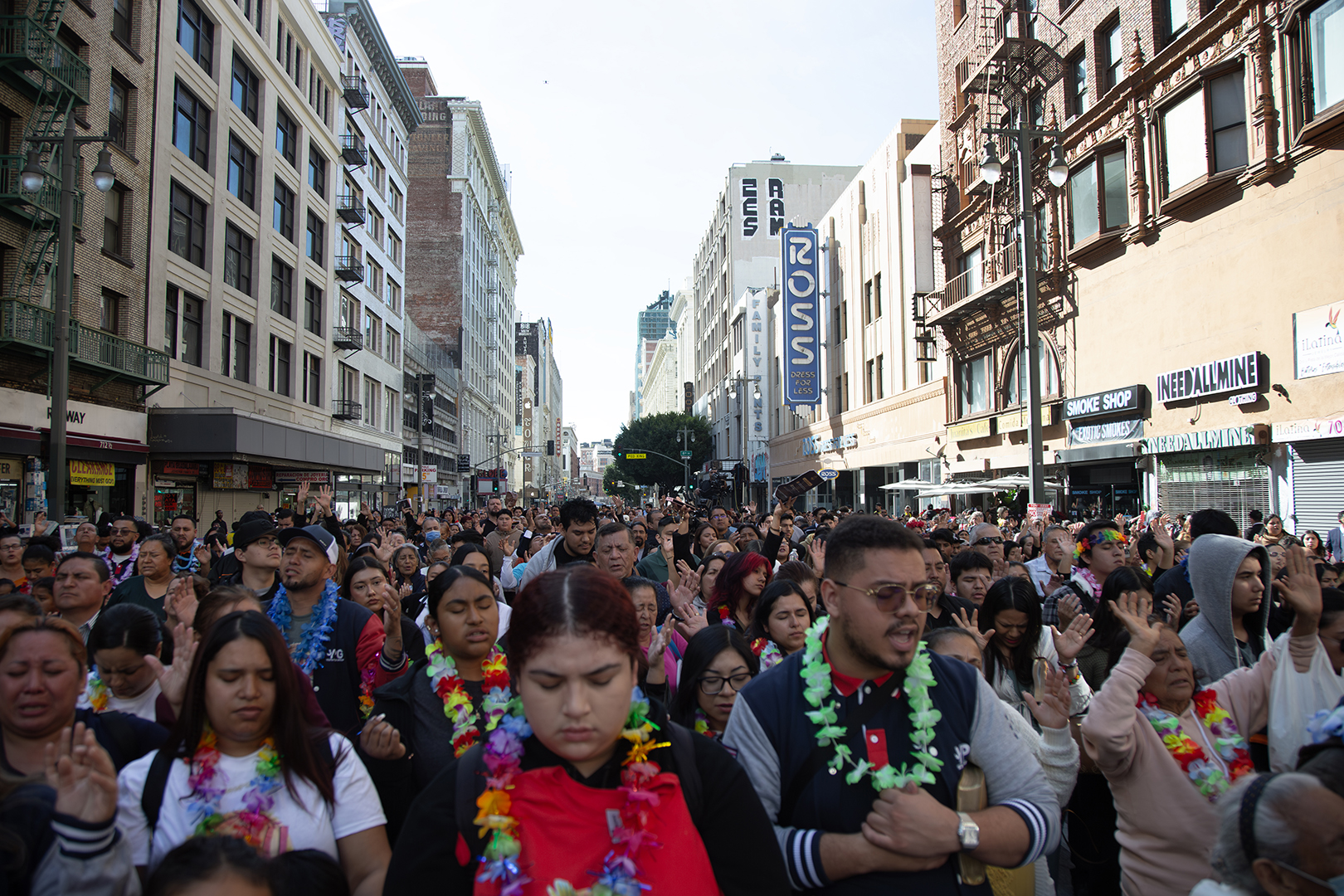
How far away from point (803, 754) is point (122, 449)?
73.6ft

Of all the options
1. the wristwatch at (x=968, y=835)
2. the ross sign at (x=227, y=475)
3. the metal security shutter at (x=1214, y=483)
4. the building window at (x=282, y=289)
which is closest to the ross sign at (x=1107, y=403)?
the metal security shutter at (x=1214, y=483)

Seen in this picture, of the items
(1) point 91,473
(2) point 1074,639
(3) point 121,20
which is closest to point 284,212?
(3) point 121,20

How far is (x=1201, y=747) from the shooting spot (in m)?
3.15

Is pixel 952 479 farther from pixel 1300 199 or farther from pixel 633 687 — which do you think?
pixel 633 687

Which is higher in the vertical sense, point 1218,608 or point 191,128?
point 191,128

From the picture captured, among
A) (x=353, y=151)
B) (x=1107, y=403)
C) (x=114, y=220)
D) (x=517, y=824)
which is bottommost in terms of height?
(x=517, y=824)

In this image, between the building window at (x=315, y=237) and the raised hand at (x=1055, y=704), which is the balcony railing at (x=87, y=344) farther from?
the raised hand at (x=1055, y=704)

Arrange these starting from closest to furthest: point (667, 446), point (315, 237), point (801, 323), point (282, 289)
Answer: point (282, 289), point (315, 237), point (801, 323), point (667, 446)

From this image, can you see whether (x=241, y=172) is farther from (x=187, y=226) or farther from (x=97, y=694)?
(x=97, y=694)

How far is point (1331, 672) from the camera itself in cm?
352

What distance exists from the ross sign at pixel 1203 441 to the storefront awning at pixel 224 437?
77.3 ft

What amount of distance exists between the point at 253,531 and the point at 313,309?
101 feet

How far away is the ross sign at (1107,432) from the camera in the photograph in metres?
18.6

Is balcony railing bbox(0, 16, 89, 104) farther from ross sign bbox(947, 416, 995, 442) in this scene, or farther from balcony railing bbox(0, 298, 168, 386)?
ross sign bbox(947, 416, 995, 442)
